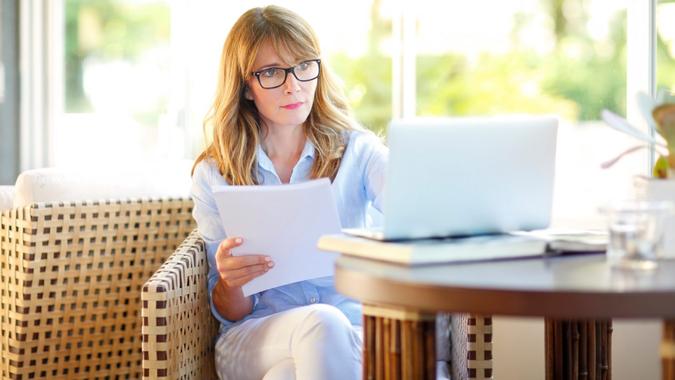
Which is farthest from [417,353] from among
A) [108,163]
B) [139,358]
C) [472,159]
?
[108,163]

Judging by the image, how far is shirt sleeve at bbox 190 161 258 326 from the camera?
91.0 inches

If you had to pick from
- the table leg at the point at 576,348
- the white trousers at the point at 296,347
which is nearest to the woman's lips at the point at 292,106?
the white trousers at the point at 296,347

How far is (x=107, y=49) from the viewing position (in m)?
3.29

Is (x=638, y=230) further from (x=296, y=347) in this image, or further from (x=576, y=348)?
(x=296, y=347)

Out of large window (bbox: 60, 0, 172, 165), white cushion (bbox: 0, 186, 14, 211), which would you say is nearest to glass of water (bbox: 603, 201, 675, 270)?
white cushion (bbox: 0, 186, 14, 211)

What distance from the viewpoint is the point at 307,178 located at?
2.37 meters

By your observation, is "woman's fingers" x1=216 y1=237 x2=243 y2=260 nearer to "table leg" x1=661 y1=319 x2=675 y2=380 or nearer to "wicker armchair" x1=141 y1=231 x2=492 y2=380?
"wicker armchair" x1=141 y1=231 x2=492 y2=380

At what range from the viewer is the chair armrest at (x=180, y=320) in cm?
200

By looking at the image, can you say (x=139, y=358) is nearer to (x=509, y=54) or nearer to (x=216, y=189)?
(x=216, y=189)

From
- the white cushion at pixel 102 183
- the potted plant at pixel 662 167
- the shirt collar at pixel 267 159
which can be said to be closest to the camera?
the potted plant at pixel 662 167

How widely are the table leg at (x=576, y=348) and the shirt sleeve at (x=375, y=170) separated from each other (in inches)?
21.3

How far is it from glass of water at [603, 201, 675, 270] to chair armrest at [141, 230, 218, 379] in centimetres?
89

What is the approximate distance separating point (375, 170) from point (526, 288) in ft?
3.30

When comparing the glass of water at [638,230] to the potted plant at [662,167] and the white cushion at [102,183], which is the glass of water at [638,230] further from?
the white cushion at [102,183]
